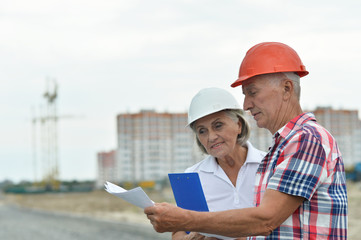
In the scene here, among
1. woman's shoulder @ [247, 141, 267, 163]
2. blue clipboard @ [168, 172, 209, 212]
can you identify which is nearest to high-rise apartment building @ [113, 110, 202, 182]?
woman's shoulder @ [247, 141, 267, 163]

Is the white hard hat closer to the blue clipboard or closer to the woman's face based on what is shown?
the woman's face

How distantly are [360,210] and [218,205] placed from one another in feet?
65.6

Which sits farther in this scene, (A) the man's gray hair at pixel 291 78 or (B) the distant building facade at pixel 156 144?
(B) the distant building facade at pixel 156 144

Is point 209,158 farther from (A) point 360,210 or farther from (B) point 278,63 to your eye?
(A) point 360,210

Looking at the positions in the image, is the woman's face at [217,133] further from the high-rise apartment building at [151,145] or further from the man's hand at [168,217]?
the high-rise apartment building at [151,145]

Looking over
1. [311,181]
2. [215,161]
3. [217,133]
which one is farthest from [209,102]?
[311,181]

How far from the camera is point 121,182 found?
208 ft

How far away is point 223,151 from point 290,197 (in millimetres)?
949

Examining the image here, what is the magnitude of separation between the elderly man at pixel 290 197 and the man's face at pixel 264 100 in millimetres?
14

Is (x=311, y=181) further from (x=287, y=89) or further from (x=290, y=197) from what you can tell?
(x=287, y=89)

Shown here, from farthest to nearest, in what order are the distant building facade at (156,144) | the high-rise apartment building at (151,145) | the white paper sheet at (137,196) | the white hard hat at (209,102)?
the high-rise apartment building at (151,145), the distant building facade at (156,144), the white hard hat at (209,102), the white paper sheet at (137,196)

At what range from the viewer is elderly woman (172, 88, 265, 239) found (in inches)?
105

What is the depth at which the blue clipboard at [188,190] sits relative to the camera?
7.09 ft

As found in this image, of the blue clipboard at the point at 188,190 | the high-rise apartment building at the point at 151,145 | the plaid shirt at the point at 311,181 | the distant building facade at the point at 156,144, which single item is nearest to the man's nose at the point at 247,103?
the plaid shirt at the point at 311,181
